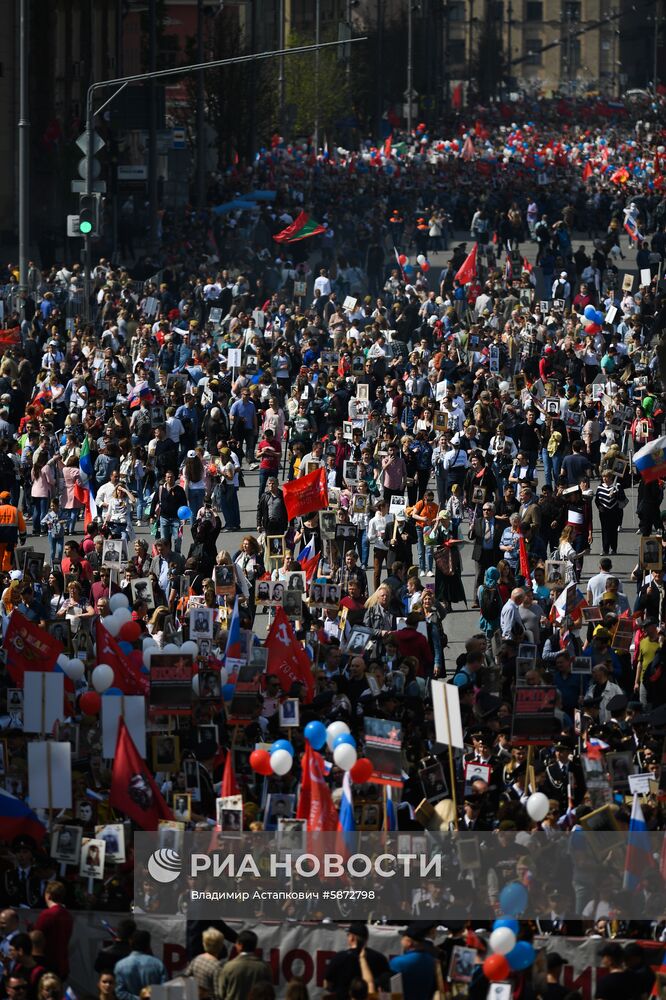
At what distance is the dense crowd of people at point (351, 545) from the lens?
12398mm

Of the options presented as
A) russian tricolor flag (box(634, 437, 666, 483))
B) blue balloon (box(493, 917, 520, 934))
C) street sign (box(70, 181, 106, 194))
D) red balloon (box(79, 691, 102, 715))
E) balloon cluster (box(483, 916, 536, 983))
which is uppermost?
street sign (box(70, 181, 106, 194))

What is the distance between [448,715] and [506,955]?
2650mm

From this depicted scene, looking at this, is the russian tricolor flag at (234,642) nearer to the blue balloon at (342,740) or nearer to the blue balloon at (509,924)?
the blue balloon at (342,740)

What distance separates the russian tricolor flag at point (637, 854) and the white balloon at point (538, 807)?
619 millimetres

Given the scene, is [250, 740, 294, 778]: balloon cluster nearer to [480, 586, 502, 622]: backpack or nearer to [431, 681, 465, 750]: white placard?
[431, 681, 465, 750]: white placard

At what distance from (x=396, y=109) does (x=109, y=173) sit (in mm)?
57805

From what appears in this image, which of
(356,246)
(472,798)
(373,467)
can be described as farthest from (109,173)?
(472,798)

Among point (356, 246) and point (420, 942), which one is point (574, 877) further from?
point (356, 246)

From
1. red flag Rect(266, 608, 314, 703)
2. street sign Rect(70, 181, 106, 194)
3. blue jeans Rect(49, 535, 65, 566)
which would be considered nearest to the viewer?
red flag Rect(266, 608, 314, 703)

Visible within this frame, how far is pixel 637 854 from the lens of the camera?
1209 cm

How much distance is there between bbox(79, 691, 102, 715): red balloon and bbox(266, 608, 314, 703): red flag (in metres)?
1.42

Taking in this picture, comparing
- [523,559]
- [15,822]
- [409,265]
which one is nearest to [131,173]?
[409,265]

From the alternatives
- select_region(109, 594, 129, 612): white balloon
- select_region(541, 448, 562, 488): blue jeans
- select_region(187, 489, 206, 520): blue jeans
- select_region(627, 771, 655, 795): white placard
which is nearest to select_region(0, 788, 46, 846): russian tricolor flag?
select_region(627, 771, 655, 795): white placard

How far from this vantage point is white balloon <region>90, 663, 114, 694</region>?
14945mm
